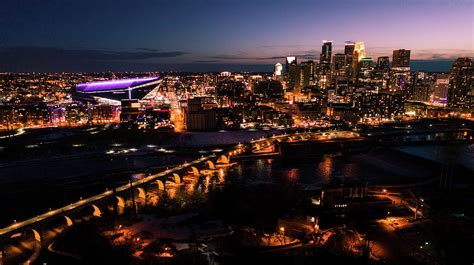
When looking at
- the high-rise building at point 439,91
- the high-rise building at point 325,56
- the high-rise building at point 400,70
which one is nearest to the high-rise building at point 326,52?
the high-rise building at point 325,56

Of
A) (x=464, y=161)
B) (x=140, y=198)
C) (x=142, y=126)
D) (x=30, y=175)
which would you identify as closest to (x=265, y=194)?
(x=140, y=198)

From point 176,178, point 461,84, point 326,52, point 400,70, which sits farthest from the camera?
point 326,52

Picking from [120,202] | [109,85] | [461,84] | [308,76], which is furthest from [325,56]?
[120,202]

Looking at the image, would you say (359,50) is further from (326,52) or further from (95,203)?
(95,203)

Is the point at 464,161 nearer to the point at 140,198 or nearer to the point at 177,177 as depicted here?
the point at 177,177

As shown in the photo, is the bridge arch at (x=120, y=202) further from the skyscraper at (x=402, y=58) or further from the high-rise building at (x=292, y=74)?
the skyscraper at (x=402, y=58)

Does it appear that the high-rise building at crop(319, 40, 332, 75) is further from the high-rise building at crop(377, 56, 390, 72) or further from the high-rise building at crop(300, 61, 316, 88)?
the high-rise building at crop(377, 56, 390, 72)

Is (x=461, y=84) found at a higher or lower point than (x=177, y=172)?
higher

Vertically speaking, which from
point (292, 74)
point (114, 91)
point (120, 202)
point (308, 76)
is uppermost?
point (292, 74)
